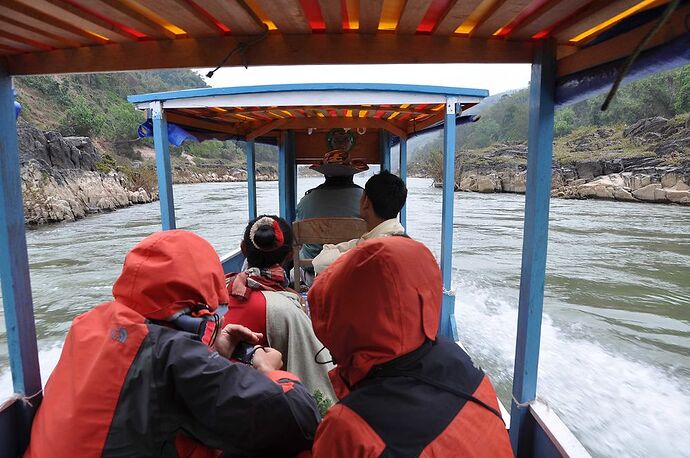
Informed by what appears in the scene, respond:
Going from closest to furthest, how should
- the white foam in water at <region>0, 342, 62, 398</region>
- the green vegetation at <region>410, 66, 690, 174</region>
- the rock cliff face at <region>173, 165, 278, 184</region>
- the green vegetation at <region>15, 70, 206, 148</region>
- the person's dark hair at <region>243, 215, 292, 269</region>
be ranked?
1. the person's dark hair at <region>243, 215, 292, 269</region>
2. the white foam in water at <region>0, 342, 62, 398</region>
3. the green vegetation at <region>410, 66, 690, 174</region>
4. the green vegetation at <region>15, 70, 206, 148</region>
5. the rock cliff face at <region>173, 165, 278, 184</region>

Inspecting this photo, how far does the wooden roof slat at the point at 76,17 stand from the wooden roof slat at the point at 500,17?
56.4 inches

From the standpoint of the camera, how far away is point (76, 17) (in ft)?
5.23

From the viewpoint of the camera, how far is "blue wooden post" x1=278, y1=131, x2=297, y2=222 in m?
6.11

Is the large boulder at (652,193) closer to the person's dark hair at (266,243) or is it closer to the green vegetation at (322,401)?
the person's dark hair at (266,243)

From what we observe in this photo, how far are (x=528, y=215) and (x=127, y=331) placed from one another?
1653 mm

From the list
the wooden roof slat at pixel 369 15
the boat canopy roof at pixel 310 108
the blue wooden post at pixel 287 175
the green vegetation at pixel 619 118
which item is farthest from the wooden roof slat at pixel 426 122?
the green vegetation at pixel 619 118

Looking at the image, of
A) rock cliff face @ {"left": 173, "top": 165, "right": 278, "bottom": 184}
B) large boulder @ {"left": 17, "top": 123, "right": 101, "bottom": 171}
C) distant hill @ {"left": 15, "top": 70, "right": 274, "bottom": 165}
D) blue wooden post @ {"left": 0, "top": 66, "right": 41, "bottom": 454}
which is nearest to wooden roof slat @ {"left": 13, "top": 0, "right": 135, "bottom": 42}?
blue wooden post @ {"left": 0, "top": 66, "right": 41, "bottom": 454}

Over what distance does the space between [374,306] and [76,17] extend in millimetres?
1547

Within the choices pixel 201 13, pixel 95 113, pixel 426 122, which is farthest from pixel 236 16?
pixel 95 113

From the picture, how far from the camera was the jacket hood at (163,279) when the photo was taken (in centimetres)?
110

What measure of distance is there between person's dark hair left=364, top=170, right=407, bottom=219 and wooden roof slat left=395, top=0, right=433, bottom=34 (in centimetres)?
98

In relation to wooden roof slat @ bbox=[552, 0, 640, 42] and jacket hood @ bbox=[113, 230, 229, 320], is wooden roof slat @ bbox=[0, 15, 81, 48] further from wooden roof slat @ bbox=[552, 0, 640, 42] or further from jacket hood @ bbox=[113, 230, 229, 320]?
wooden roof slat @ bbox=[552, 0, 640, 42]

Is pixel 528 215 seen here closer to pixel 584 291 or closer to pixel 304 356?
pixel 304 356

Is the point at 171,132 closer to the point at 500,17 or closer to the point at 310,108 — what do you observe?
the point at 310,108
